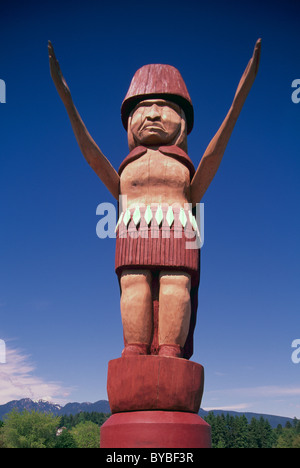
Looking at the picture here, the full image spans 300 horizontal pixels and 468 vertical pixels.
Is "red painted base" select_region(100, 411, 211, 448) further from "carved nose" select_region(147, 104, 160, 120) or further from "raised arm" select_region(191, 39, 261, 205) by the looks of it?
"carved nose" select_region(147, 104, 160, 120)

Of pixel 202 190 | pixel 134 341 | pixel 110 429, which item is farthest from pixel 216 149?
pixel 110 429

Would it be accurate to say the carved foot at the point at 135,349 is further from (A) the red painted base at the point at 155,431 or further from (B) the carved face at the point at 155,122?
(B) the carved face at the point at 155,122

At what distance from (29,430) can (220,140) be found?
2924 cm

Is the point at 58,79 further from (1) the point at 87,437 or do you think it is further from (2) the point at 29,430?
(1) the point at 87,437

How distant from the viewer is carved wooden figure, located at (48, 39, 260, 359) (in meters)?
5.86

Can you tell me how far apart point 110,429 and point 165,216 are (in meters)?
2.76

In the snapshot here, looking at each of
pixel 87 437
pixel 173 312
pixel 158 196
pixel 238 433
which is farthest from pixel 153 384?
pixel 238 433

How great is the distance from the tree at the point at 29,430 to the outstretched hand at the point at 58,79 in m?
28.1

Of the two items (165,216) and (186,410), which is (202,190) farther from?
(186,410)

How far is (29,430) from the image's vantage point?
30.1 m

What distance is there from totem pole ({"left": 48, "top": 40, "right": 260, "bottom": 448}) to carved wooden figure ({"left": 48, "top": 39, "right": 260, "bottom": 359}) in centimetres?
1

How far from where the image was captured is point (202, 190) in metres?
6.80

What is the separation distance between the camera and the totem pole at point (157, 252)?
520cm
